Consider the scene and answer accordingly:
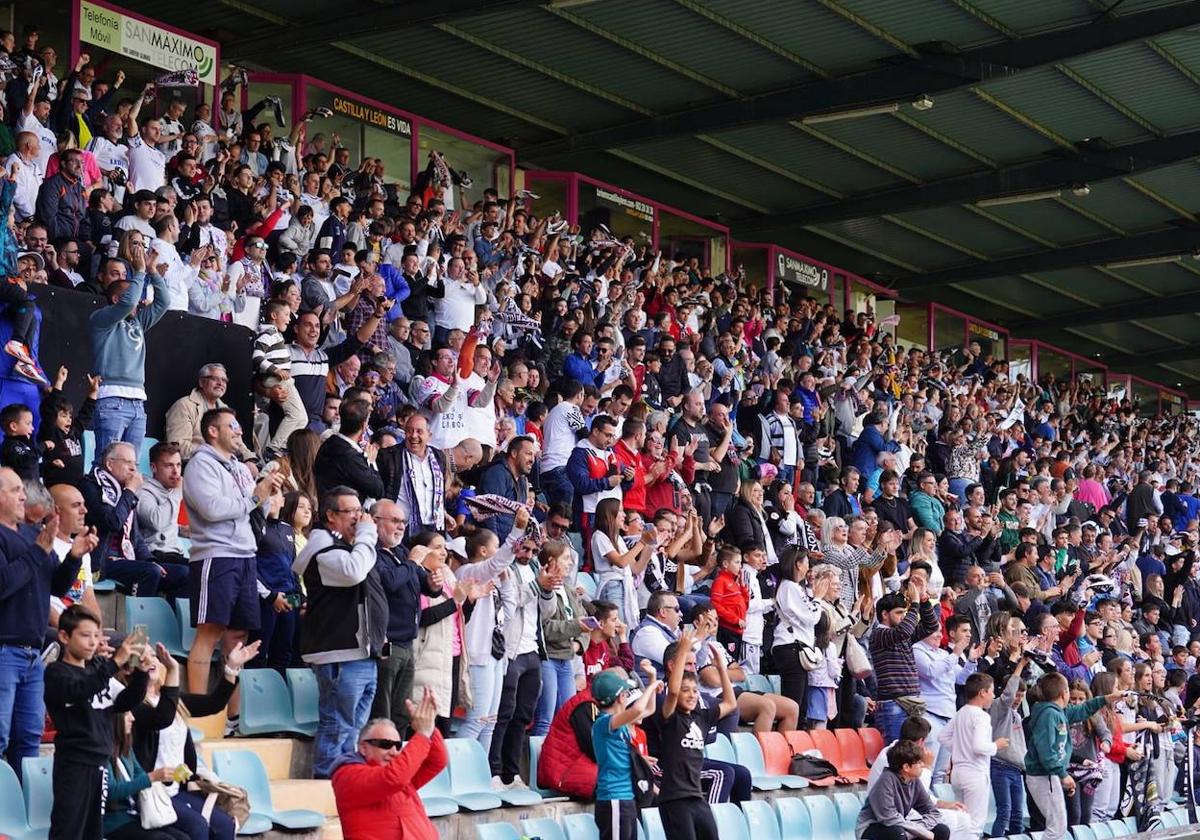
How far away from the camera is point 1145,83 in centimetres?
1962

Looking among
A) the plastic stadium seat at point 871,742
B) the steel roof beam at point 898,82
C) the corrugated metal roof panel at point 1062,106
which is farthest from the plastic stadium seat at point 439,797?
the corrugated metal roof panel at point 1062,106

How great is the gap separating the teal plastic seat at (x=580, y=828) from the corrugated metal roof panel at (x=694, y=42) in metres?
10.9

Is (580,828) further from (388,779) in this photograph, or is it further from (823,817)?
(823,817)

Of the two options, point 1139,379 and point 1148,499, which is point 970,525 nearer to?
point 1148,499

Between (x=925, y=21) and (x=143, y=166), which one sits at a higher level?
(x=925, y=21)

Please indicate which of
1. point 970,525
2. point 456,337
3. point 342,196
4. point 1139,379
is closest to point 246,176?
point 342,196

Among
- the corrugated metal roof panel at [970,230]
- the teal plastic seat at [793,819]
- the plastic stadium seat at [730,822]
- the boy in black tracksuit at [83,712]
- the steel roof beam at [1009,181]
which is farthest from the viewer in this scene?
the corrugated metal roof panel at [970,230]

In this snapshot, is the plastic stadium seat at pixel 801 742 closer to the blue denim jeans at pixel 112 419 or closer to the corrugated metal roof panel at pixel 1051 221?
the blue denim jeans at pixel 112 419

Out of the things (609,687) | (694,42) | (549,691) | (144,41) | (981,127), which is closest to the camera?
(609,687)

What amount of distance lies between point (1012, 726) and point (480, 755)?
4.88m

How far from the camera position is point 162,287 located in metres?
10.8

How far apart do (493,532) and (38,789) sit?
11.9 feet

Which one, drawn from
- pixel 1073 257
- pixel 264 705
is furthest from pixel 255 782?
pixel 1073 257

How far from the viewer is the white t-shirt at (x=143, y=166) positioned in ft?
45.3
